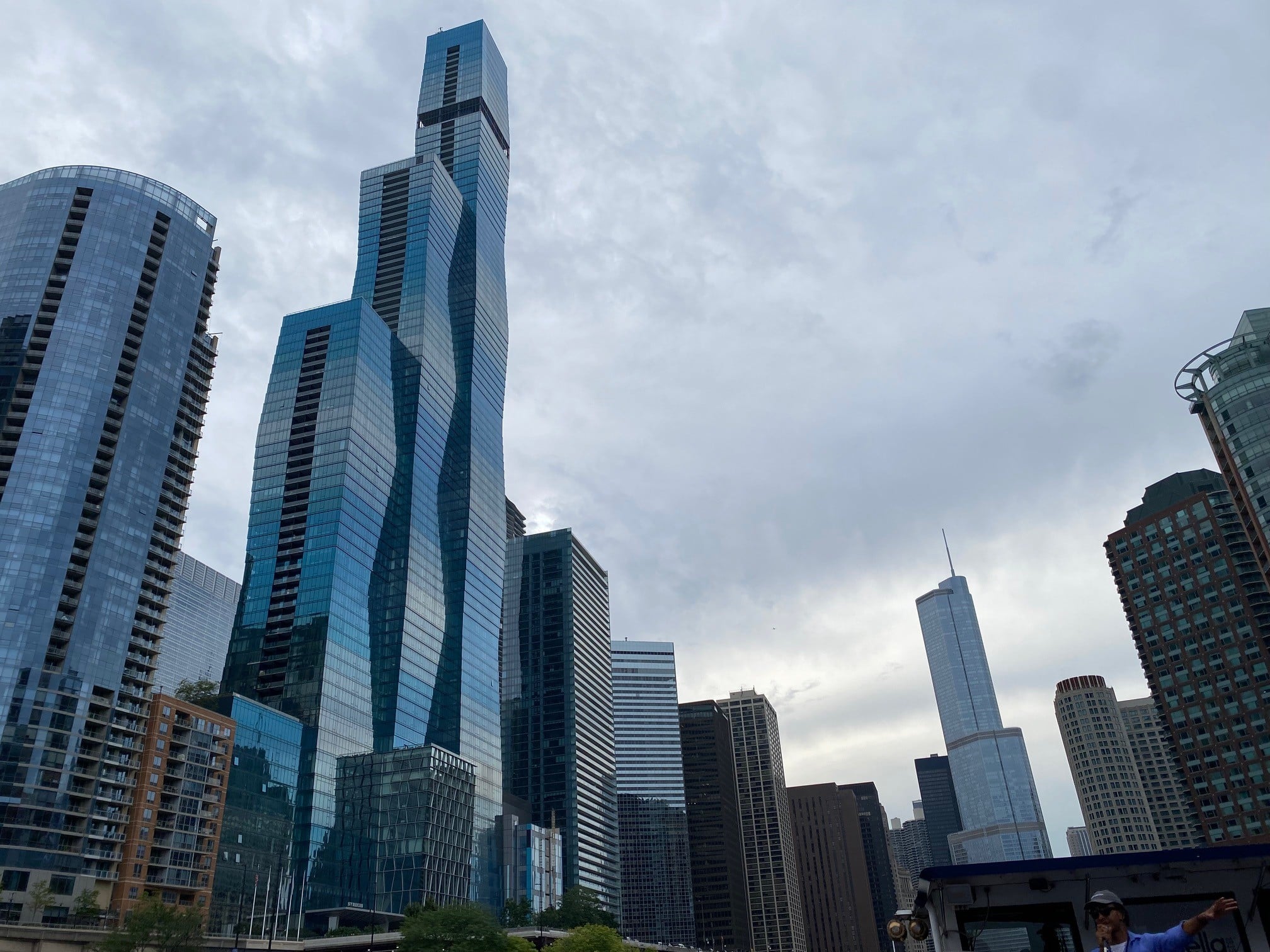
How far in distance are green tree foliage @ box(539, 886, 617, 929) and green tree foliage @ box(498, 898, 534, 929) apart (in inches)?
148

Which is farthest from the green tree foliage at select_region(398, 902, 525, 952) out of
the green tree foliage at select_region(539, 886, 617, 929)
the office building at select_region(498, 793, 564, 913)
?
the office building at select_region(498, 793, 564, 913)

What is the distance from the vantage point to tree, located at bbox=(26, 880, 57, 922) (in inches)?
3590

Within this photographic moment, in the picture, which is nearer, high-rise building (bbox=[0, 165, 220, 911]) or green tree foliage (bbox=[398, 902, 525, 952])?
green tree foliage (bbox=[398, 902, 525, 952])

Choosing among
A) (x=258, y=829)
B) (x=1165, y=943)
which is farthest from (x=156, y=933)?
(x=1165, y=943)

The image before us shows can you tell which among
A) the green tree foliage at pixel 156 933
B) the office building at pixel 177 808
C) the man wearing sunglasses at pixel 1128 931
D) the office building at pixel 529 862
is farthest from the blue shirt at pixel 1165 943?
the office building at pixel 529 862

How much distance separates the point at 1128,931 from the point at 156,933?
3669 inches

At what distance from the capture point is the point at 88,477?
387 ft

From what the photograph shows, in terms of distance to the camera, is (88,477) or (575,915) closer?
(88,477)

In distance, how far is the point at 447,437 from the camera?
632 feet

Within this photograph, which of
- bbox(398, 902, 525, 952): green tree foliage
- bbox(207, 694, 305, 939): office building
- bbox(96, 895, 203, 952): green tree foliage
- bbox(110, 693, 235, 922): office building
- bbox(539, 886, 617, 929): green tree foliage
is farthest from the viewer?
bbox(539, 886, 617, 929): green tree foliage

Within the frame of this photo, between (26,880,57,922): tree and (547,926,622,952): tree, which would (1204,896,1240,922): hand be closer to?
(547,926,622,952): tree

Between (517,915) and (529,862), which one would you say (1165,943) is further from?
(529,862)

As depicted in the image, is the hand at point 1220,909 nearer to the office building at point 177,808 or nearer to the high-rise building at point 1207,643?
the office building at point 177,808

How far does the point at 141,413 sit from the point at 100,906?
2378 inches
